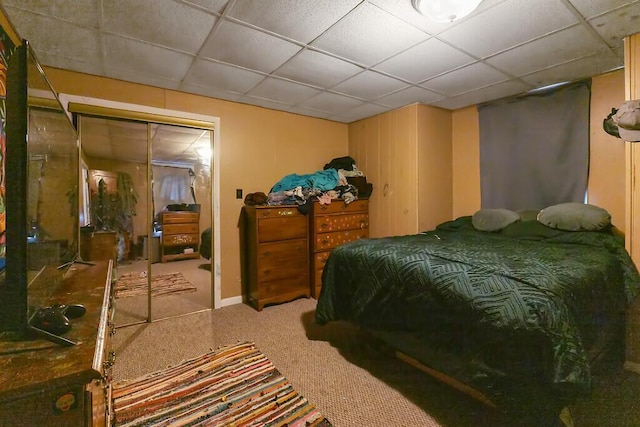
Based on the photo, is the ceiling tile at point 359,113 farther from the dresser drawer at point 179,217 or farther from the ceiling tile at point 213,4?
the dresser drawer at point 179,217

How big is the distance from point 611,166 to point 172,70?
399 centimetres

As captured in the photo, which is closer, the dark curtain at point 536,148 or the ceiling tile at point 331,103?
the dark curtain at point 536,148

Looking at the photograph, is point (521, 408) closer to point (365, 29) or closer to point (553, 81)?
point (365, 29)

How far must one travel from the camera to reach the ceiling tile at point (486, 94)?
9.22ft

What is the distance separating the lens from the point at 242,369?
6.28ft

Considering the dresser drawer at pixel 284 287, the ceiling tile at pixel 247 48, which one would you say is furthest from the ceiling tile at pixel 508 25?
the dresser drawer at pixel 284 287

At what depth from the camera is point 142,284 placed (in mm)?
2826

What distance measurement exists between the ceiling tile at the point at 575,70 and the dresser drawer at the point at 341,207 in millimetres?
2090

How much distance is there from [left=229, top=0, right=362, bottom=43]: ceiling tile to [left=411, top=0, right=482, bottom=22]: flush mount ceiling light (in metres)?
0.37

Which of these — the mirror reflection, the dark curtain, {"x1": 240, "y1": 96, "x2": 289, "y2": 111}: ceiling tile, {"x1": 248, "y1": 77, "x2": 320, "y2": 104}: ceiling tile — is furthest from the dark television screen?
the dark curtain

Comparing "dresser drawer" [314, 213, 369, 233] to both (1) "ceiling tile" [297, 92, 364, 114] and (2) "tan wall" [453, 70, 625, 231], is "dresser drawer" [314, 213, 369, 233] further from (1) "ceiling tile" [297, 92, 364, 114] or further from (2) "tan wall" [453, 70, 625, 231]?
(2) "tan wall" [453, 70, 625, 231]

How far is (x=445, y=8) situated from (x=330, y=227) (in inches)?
93.0

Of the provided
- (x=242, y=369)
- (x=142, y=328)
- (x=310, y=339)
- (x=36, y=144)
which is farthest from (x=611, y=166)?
(x=142, y=328)

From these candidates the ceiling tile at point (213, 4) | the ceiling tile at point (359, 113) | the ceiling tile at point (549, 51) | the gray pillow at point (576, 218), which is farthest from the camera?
the ceiling tile at point (359, 113)
